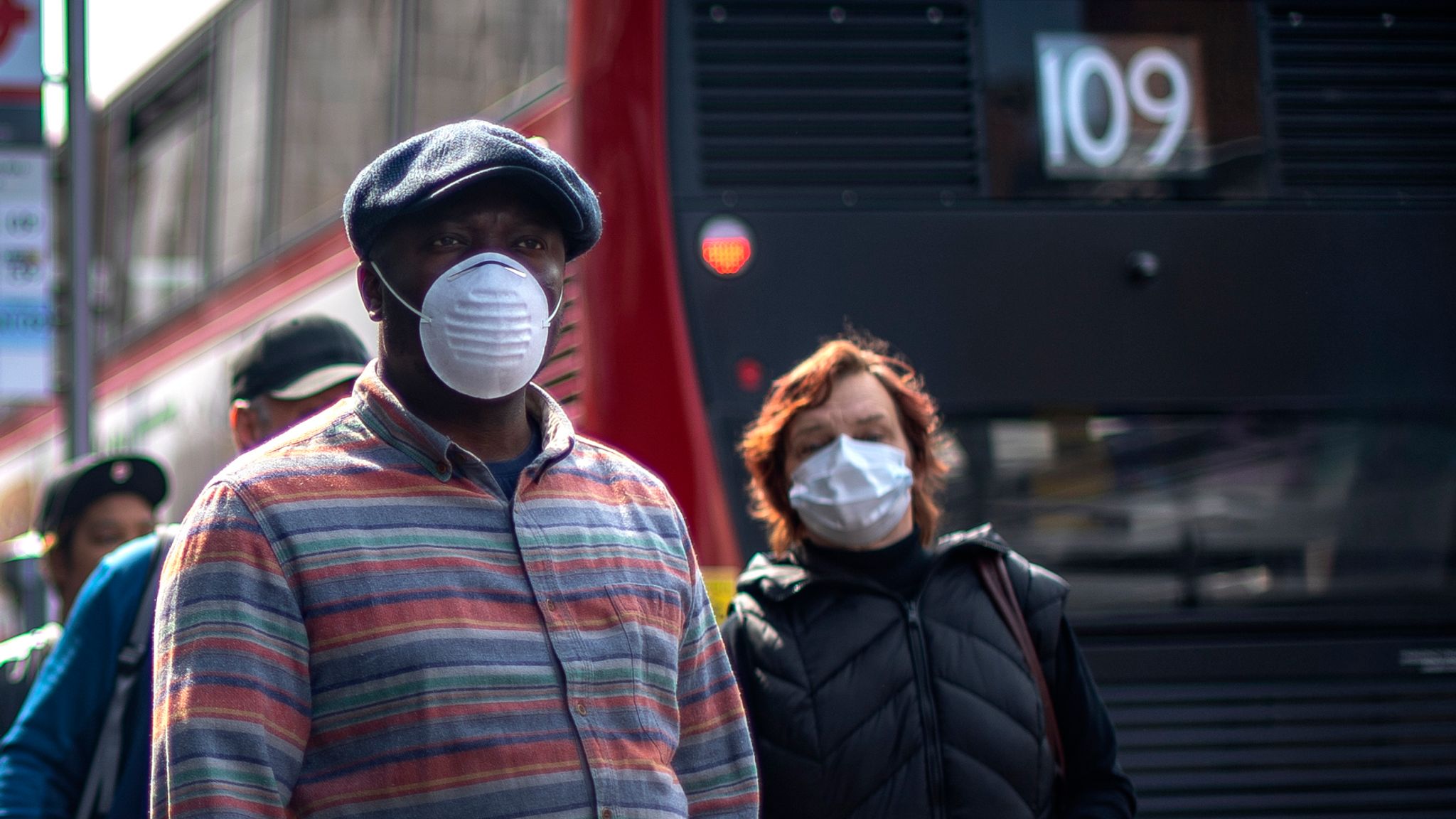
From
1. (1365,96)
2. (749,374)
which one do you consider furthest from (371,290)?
(1365,96)

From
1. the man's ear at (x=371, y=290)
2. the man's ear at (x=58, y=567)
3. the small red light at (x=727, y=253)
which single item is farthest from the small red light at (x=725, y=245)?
the man's ear at (x=371, y=290)

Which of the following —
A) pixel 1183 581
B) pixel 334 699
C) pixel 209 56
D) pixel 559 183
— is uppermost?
pixel 209 56

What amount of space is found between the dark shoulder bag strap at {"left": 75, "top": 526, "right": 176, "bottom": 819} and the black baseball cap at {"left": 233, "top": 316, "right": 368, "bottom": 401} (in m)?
0.54

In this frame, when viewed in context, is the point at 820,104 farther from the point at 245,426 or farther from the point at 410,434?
the point at 410,434

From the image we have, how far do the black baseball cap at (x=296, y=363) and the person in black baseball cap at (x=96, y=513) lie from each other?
76 cm

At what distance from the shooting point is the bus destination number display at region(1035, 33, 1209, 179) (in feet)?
16.2

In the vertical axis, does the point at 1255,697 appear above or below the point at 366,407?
below

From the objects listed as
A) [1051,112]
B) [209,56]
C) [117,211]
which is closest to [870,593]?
[1051,112]

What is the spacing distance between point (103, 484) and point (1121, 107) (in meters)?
3.00

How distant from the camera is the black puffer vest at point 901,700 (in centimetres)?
268

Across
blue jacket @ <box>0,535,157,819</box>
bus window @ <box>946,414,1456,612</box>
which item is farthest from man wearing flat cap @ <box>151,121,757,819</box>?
bus window @ <box>946,414,1456,612</box>

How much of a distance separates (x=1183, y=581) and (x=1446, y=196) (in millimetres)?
1485

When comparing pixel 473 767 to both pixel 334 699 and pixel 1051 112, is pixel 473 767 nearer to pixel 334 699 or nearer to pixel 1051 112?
pixel 334 699

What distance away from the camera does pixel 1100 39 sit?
5.01 meters
